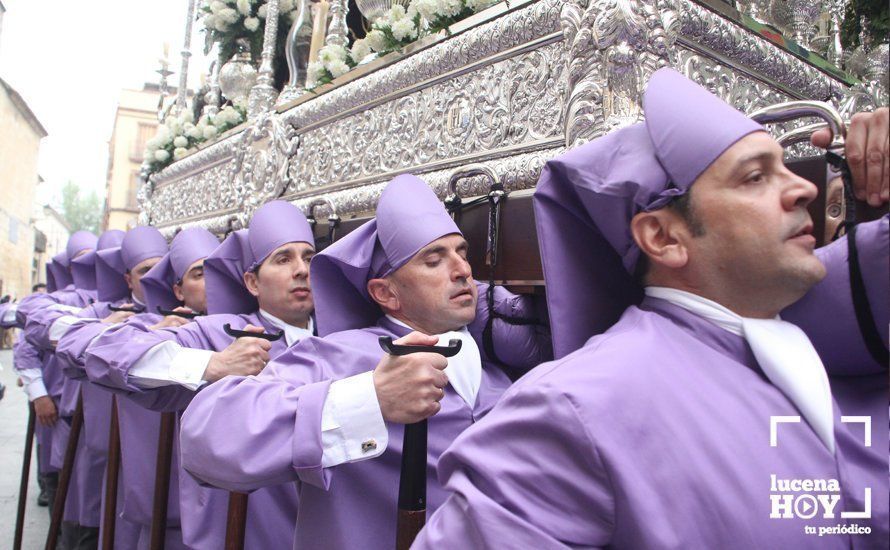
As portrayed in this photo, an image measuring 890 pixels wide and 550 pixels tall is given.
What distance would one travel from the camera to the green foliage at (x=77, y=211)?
A: 6038 cm

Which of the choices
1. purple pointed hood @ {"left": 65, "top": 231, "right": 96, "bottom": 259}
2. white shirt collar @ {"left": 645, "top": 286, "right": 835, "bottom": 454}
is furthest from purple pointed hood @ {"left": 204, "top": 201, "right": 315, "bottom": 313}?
purple pointed hood @ {"left": 65, "top": 231, "right": 96, "bottom": 259}

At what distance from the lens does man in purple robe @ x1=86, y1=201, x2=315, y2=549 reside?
2727 millimetres

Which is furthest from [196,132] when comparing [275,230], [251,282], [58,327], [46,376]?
[275,230]

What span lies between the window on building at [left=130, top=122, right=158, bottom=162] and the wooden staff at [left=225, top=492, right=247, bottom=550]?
1351 inches

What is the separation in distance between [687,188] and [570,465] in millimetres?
552

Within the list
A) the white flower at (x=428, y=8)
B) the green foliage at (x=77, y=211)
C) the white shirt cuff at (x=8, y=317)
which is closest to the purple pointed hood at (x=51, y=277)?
the white shirt cuff at (x=8, y=317)

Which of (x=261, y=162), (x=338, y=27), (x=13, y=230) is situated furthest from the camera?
(x=13, y=230)

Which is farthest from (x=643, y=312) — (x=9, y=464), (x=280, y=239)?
(x=9, y=464)

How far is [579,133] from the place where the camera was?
2.22 meters

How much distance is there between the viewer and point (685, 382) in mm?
1228

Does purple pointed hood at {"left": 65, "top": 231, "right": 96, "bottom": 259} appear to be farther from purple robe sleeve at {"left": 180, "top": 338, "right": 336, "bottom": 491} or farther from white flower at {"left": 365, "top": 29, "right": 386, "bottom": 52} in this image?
purple robe sleeve at {"left": 180, "top": 338, "right": 336, "bottom": 491}

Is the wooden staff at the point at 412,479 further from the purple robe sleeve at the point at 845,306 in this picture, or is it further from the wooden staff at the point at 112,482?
the wooden staff at the point at 112,482

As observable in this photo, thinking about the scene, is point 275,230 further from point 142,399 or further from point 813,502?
point 813,502

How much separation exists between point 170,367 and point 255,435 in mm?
1342
